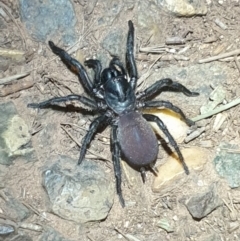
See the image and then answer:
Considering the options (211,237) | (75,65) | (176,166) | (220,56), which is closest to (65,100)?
(75,65)

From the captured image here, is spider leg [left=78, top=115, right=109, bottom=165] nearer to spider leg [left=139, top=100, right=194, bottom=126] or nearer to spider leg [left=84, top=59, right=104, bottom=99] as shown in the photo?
spider leg [left=84, top=59, right=104, bottom=99]

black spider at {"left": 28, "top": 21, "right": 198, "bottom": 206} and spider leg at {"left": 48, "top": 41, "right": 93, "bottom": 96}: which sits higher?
spider leg at {"left": 48, "top": 41, "right": 93, "bottom": 96}

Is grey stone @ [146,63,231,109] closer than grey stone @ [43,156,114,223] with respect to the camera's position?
No

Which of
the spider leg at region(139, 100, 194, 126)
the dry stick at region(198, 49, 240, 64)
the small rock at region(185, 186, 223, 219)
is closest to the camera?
the small rock at region(185, 186, 223, 219)

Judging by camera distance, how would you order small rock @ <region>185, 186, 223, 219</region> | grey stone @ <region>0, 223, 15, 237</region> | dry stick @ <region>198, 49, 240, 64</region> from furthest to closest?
dry stick @ <region>198, 49, 240, 64</region>, small rock @ <region>185, 186, 223, 219</region>, grey stone @ <region>0, 223, 15, 237</region>

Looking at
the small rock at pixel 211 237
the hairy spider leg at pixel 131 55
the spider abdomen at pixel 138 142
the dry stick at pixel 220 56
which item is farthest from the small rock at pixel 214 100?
the small rock at pixel 211 237

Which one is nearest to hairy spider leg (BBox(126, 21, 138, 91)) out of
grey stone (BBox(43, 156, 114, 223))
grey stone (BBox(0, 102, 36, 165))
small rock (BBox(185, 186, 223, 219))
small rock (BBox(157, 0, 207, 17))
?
small rock (BBox(157, 0, 207, 17))

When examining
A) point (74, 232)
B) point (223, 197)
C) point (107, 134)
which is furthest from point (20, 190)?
point (223, 197)
